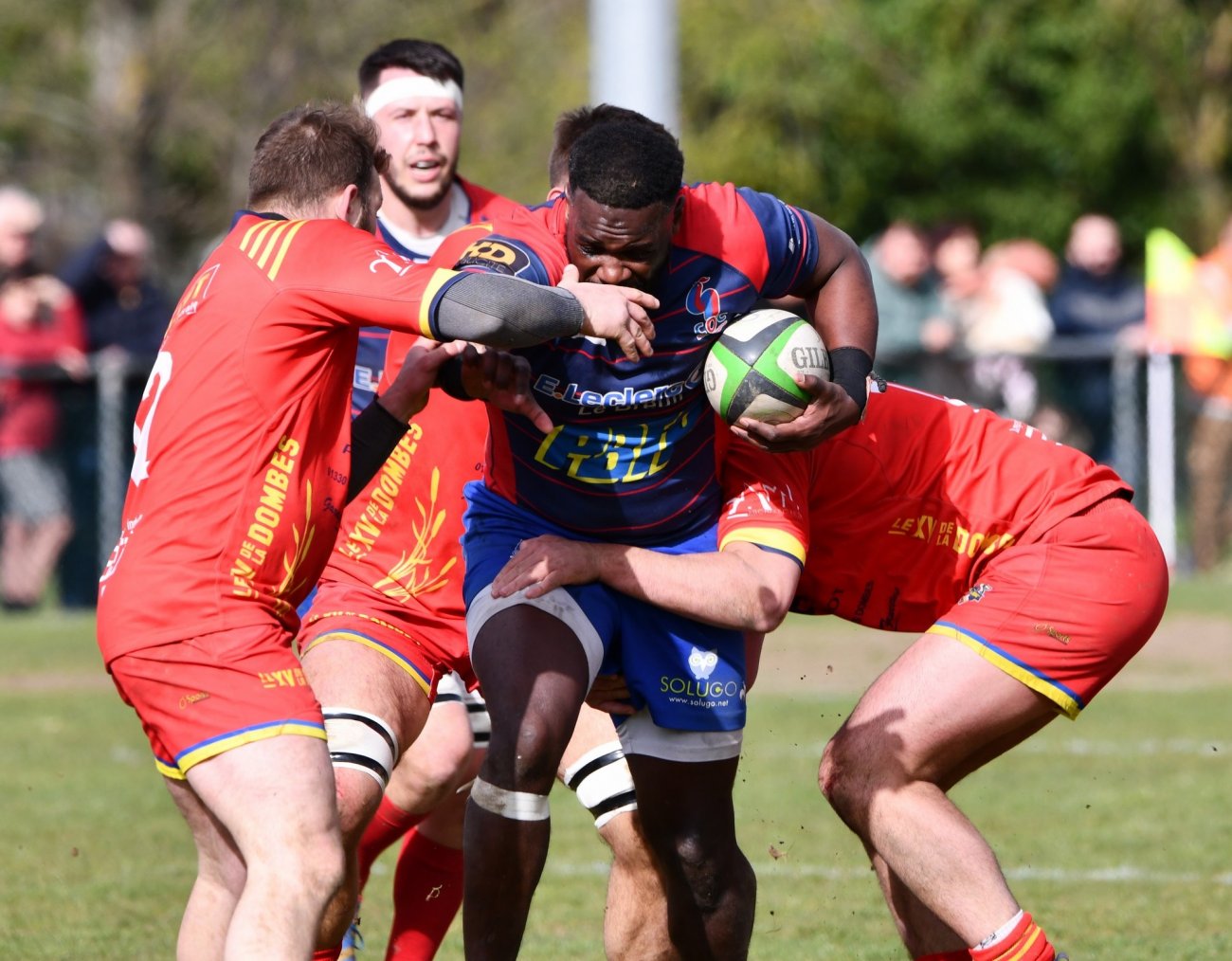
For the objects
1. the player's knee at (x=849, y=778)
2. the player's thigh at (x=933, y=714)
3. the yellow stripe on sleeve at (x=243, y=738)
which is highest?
the yellow stripe on sleeve at (x=243, y=738)

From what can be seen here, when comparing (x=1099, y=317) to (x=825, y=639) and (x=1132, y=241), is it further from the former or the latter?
(x=1132, y=241)

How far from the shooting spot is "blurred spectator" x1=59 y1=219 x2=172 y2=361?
45.6 ft

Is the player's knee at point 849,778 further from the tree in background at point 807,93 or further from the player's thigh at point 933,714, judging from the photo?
the tree in background at point 807,93

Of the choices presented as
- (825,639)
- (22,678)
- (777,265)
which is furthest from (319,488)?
(825,639)

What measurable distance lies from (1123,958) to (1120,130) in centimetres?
1784

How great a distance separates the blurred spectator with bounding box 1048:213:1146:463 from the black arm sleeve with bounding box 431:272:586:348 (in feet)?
35.9

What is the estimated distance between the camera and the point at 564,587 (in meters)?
5.22

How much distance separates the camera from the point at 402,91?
22.6ft

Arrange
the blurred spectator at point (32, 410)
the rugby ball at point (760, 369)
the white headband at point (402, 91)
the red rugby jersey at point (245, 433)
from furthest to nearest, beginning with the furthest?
the blurred spectator at point (32, 410), the white headband at point (402, 91), the rugby ball at point (760, 369), the red rugby jersey at point (245, 433)

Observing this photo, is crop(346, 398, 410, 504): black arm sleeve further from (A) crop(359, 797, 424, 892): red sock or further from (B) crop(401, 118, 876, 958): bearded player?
(A) crop(359, 797, 424, 892): red sock

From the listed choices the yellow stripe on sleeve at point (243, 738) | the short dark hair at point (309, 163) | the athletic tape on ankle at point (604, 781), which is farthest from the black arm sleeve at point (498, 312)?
the athletic tape on ankle at point (604, 781)

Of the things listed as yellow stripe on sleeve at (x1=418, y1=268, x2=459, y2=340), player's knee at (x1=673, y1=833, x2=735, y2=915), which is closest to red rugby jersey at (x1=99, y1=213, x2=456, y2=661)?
yellow stripe on sleeve at (x1=418, y1=268, x2=459, y2=340)

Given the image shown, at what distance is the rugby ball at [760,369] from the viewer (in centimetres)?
510

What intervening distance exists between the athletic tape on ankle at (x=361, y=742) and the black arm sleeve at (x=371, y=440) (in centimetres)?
63
